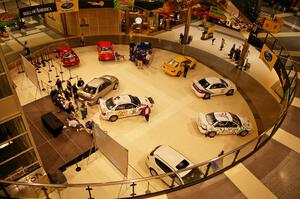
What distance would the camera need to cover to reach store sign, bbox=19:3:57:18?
2014 centimetres

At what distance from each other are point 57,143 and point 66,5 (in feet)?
43.3

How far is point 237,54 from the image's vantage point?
23297 millimetres

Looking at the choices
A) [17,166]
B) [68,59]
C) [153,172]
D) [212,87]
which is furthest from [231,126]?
[68,59]

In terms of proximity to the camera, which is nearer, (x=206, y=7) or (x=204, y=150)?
(x=204, y=150)

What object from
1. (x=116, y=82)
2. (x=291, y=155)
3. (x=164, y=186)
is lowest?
(x=164, y=186)

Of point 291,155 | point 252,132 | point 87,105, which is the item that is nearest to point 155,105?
point 87,105

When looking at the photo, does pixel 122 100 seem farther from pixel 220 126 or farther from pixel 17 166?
pixel 17 166

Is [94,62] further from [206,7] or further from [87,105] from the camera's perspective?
[206,7]

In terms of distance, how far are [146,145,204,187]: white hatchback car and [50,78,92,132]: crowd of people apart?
15.4 ft

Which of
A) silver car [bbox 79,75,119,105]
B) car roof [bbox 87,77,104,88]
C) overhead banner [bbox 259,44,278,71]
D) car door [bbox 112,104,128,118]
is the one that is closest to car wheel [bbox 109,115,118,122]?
car door [bbox 112,104,128,118]

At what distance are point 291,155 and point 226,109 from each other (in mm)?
8157

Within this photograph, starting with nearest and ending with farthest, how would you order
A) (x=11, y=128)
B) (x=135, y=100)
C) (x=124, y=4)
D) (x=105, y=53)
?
(x=11, y=128)
(x=135, y=100)
(x=124, y=4)
(x=105, y=53)

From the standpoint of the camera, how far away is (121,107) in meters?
15.9

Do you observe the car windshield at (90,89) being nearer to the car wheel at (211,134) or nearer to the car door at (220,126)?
the car wheel at (211,134)
